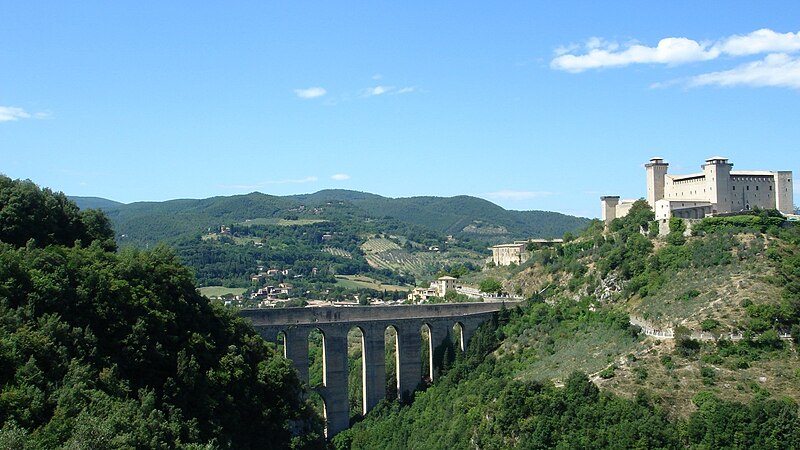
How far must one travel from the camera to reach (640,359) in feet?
141

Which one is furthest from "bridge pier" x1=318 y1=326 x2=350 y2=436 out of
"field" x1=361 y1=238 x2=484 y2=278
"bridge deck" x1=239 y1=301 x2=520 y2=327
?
"field" x1=361 y1=238 x2=484 y2=278

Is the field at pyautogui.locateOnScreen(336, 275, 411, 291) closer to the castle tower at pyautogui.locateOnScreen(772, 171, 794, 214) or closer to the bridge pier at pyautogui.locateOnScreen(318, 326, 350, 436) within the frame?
the castle tower at pyautogui.locateOnScreen(772, 171, 794, 214)

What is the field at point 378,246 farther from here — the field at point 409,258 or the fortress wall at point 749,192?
the fortress wall at point 749,192

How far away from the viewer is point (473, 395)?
153ft

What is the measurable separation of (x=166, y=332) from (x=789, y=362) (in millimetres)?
29260

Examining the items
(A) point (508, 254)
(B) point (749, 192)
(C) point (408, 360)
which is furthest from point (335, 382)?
(A) point (508, 254)

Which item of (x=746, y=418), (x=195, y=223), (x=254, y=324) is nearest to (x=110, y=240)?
(x=254, y=324)

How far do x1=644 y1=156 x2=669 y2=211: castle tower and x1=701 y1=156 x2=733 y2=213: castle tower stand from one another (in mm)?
3998

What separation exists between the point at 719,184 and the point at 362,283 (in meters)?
73.9

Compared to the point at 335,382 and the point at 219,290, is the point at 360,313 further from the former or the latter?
the point at 219,290

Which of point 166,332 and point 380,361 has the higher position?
point 166,332

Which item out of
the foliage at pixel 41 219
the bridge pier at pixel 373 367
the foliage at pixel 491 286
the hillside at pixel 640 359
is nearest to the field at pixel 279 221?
the foliage at pixel 491 286

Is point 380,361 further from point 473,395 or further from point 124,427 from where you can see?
point 124,427

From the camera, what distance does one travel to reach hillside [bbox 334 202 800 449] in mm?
38000
